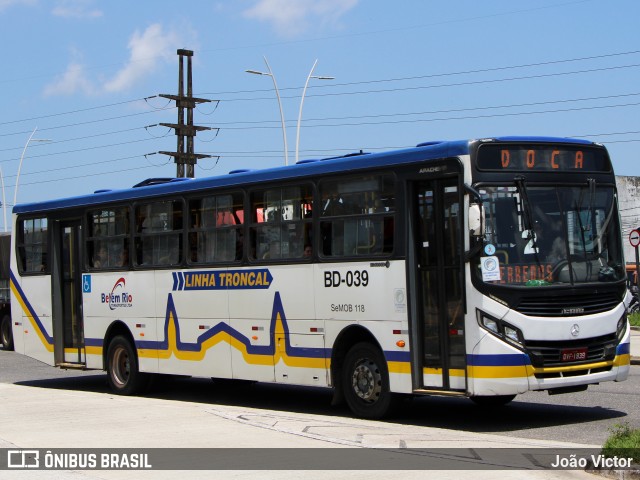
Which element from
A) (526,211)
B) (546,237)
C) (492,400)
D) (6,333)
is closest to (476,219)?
(526,211)

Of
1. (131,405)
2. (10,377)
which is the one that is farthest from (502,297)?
(10,377)

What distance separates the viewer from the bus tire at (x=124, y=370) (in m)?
18.6

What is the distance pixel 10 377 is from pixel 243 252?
29.9 feet

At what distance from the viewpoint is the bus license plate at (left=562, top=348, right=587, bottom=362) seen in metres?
12.7

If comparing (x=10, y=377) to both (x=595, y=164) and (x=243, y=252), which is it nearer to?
(x=243, y=252)

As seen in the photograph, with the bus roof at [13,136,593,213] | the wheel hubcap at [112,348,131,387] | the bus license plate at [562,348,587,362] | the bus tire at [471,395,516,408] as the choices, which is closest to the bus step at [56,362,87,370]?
the wheel hubcap at [112,348,131,387]

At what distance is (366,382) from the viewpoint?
45.8 ft

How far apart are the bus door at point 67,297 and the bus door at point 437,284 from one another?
8.47 metres

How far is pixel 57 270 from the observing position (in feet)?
66.1

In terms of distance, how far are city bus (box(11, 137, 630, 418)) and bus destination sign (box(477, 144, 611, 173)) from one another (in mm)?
19

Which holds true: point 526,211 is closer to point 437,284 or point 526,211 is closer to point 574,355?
point 437,284

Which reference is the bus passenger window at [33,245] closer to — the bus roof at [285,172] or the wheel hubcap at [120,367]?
the bus roof at [285,172]

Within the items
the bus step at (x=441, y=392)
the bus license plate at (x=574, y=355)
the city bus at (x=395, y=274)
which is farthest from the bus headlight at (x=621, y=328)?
the bus step at (x=441, y=392)

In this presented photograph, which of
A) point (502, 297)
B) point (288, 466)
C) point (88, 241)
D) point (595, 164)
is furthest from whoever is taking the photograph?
point (88, 241)
